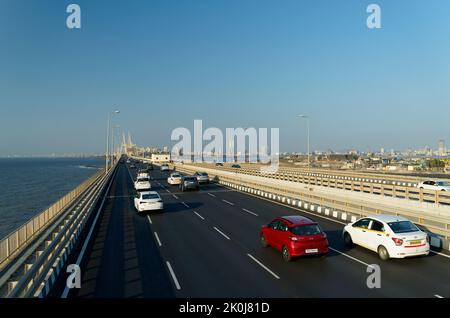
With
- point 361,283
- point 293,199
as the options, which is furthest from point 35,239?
point 293,199

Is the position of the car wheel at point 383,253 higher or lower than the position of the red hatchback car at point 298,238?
lower

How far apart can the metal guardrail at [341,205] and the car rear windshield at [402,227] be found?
10.2 ft

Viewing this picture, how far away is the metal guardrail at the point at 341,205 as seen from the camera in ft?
54.6

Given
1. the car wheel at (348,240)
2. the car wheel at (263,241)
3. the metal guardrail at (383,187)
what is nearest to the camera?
the car wheel at (348,240)

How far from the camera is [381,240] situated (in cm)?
1350

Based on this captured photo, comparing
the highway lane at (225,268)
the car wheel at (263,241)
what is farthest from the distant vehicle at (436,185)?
the car wheel at (263,241)

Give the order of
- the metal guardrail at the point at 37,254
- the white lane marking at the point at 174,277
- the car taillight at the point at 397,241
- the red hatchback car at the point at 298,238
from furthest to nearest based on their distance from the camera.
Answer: the red hatchback car at the point at 298,238 < the car taillight at the point at 397,241 < the white lane marking at the point at 174,277 < the metal guardrail at the point at 37,254

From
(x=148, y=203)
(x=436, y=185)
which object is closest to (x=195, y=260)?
(x=148, y=203)

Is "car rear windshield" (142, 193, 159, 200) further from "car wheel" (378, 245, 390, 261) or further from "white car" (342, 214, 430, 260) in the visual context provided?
"car wheel" (378, 245, 390, 261)

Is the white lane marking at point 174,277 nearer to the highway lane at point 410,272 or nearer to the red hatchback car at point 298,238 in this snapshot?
the red hatchback car at point 298,238

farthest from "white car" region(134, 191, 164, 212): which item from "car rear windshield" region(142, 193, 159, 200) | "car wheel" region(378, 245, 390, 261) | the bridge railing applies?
"car wheel" region(378, 245, 390, 261)
